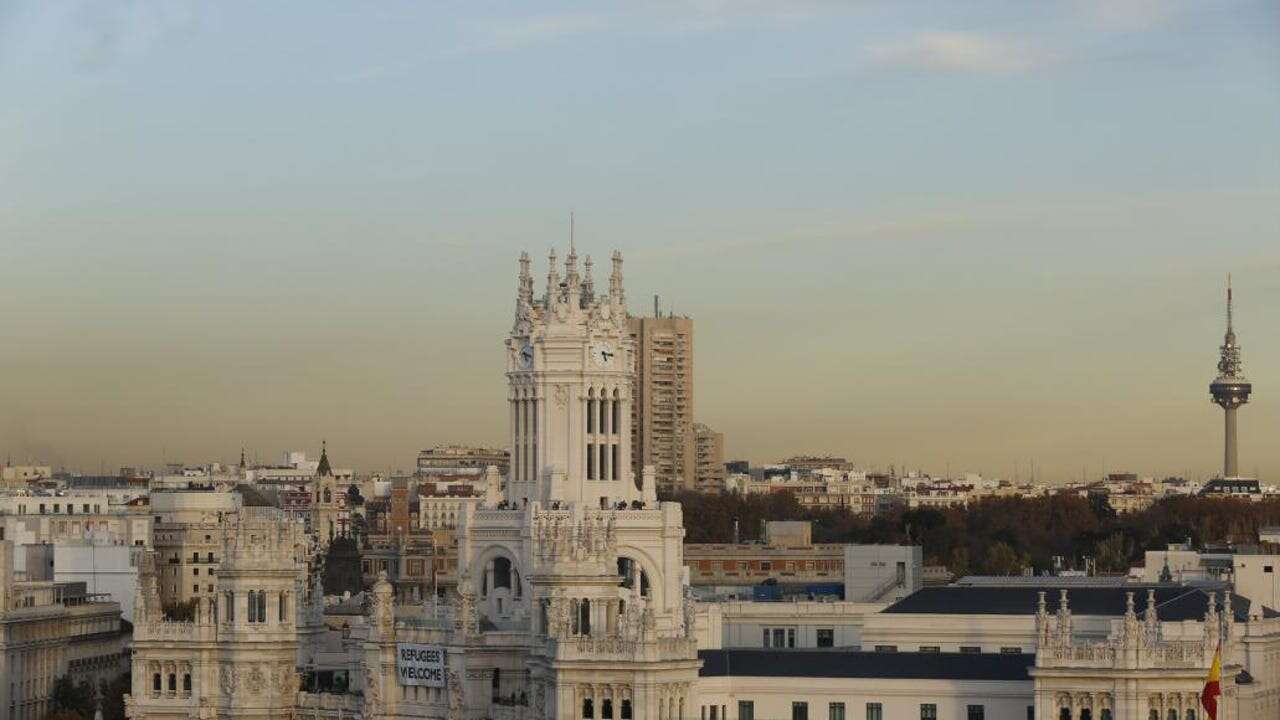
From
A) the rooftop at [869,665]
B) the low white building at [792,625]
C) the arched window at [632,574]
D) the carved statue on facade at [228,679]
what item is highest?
the arched window at [632,574]

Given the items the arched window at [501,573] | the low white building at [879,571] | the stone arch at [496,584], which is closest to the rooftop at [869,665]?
the stone arch at [496,584]

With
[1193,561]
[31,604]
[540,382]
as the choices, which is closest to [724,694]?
[540,382]

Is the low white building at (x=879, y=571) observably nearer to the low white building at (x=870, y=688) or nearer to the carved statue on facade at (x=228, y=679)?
the carved statue on facade at (x=228, y=679)

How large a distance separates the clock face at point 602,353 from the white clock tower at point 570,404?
32 mm

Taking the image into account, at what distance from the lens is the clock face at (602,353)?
125 m

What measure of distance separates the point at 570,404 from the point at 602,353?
2.03m

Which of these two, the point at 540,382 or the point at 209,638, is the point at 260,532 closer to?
the point at 209,638

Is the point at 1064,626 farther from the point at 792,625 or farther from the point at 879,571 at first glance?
the point at 879,571

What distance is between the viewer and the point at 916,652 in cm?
11931

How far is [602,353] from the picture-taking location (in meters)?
125

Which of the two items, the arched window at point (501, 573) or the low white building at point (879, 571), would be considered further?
the low white building at point (879, 571)


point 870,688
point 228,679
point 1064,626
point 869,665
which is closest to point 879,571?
point 228,679

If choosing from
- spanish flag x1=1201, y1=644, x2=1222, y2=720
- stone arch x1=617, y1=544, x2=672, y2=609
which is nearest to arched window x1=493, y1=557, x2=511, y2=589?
stone arch x1=617, y1=544, x2=672, y2=609

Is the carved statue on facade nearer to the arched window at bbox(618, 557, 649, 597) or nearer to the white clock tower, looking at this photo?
the white clock tower
